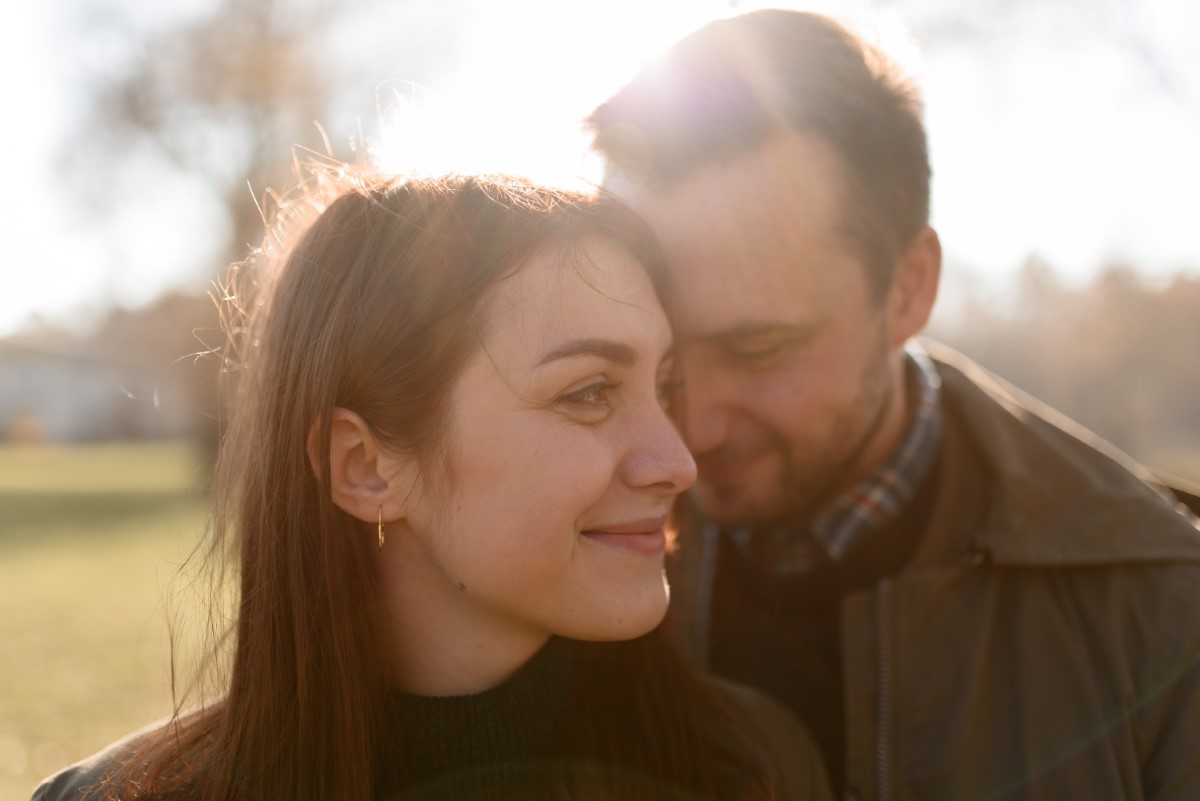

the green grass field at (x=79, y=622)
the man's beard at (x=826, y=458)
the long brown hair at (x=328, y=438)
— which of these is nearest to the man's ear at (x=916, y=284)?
the man's beard at (x=826, y=458)

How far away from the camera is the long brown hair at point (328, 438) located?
7.14 feet

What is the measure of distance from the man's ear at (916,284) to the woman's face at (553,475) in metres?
1.27

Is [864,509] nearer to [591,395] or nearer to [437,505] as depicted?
[591,395]

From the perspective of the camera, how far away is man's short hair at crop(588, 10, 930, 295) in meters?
2.96

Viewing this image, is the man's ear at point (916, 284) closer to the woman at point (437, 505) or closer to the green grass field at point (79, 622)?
the woman at point (437, 505)

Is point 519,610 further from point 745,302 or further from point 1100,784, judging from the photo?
point 1100,784

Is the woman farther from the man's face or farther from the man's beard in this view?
the man's beard

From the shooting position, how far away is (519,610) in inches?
86.7

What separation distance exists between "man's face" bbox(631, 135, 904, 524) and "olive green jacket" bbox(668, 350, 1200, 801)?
15.5 inches

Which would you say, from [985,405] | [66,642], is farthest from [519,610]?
[66,642]

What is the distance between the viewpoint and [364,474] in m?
2.26

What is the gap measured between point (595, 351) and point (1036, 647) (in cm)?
146

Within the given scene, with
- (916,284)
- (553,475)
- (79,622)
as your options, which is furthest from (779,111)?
(79,622)

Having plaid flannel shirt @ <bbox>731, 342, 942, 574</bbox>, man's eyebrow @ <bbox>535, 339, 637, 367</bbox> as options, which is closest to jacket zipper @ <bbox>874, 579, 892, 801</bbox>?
plaid flannel shirt @ <bbox>731, 342, 942, 574</bbox>
